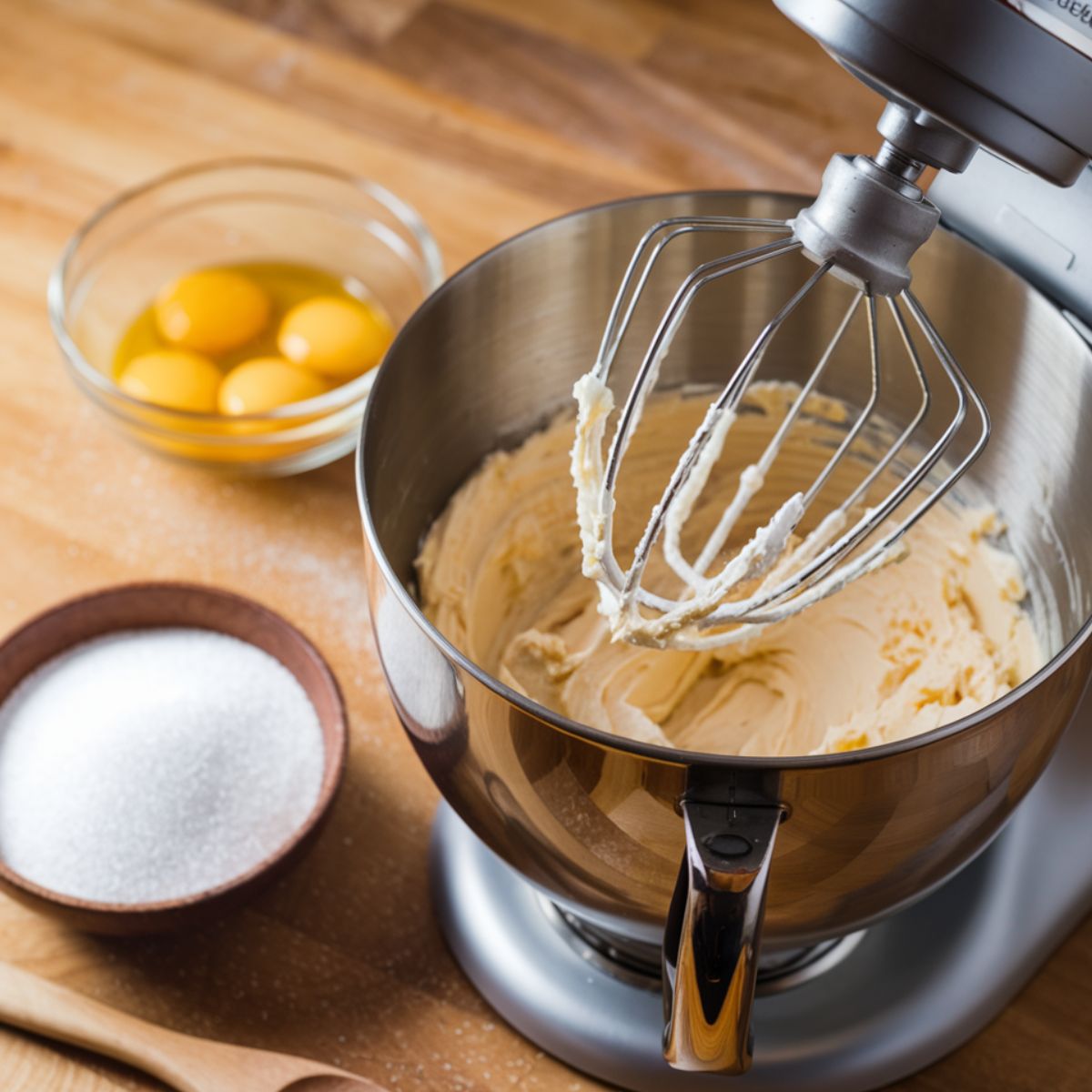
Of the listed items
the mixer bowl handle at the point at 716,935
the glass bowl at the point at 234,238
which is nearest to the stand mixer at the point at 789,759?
the mixer bowl handle at the point at 716,935

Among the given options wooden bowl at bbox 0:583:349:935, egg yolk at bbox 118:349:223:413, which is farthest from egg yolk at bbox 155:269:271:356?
wooden bowl at bbox 0:583:349:935

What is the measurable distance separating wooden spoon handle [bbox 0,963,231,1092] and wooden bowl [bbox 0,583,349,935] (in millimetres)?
30

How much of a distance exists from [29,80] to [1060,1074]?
91cm

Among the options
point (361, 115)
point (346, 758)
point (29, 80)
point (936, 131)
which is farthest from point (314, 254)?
point (936, 131)

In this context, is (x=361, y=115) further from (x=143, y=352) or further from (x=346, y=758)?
(x=346, y=758)

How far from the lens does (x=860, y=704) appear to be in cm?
60

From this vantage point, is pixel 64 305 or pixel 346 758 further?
pixel 64 305

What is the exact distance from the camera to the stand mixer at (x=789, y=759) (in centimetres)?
41

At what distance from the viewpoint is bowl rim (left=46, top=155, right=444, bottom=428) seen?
2.44ft

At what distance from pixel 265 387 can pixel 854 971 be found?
0.45m

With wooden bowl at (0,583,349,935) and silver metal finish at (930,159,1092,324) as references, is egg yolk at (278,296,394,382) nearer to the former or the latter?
wooden bowl at (0,583,349,935)

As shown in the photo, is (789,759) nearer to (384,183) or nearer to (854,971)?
(854,971)

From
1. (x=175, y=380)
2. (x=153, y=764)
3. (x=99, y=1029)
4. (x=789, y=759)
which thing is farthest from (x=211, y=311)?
(x=789, y=759)

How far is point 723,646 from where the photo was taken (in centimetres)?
60
